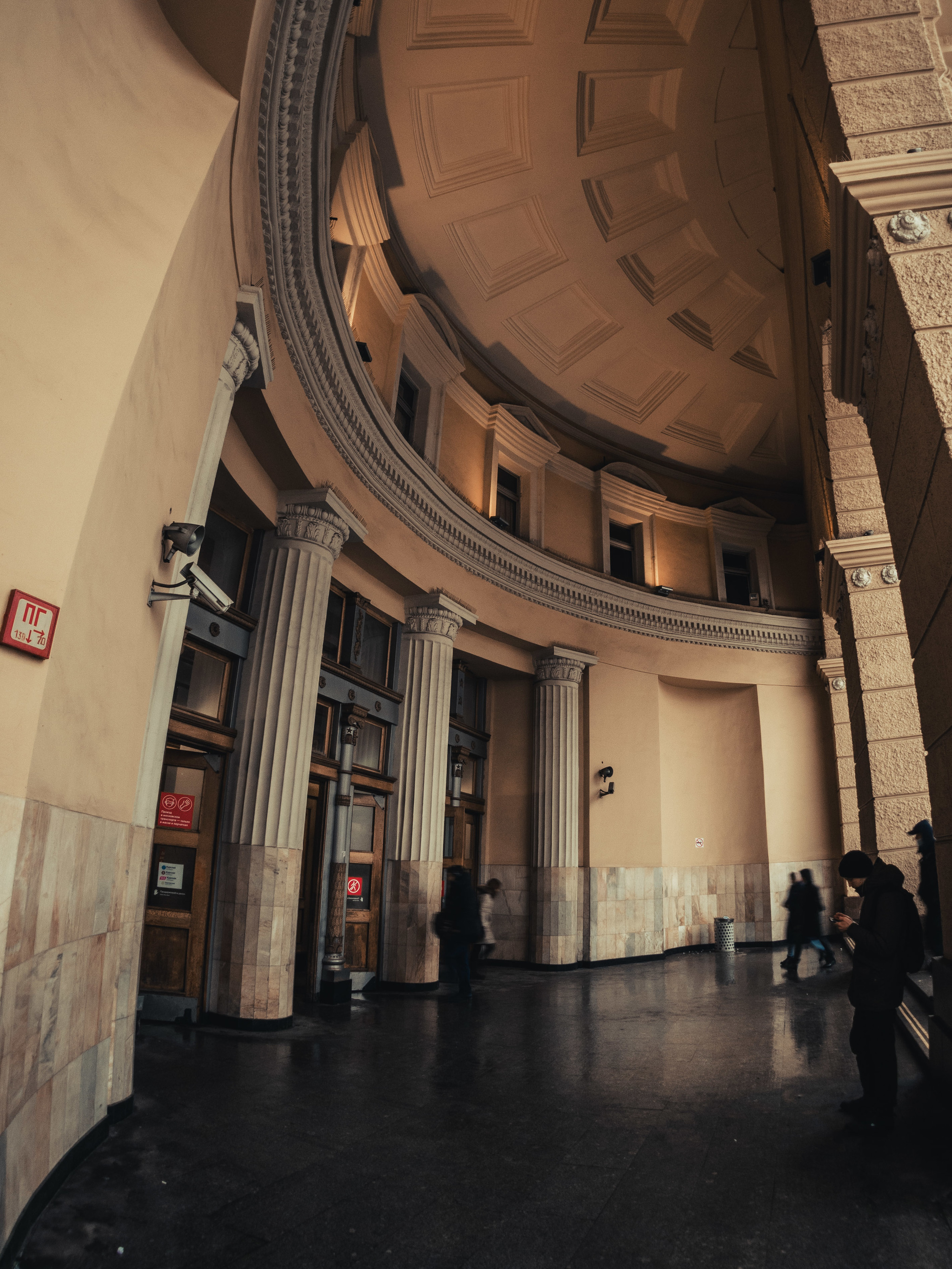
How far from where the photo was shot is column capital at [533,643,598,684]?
13469 millimetres

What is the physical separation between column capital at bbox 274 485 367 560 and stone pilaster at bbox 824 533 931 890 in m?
5.27

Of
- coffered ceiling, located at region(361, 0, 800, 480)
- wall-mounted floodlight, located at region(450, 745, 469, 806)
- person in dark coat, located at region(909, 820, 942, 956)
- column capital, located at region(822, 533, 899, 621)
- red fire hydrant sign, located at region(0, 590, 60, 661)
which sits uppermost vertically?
Result: coffered ceiling, located at region(361, 0, 800, 480)

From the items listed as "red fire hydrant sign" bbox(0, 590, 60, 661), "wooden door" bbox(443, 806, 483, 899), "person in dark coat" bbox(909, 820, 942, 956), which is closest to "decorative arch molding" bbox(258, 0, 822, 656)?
"wooden door" bbox(443, 806, 483, 899)

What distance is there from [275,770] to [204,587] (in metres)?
3.23

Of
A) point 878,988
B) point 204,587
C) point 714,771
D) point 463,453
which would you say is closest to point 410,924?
point 204,587

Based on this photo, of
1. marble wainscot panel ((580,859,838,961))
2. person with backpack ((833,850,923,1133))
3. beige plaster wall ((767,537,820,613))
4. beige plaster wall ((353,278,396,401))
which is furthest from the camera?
beige plaster wall ((767,537,820,613))

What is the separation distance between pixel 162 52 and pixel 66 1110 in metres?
5.21

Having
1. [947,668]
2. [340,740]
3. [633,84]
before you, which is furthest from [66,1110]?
[633,84]

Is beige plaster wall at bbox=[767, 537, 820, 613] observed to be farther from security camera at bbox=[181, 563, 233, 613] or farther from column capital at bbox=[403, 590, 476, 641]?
security camera at bbox=[181, 563, 233, 613]

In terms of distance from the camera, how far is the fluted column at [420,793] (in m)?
10.1

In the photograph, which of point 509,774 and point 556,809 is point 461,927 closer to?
point 556,809

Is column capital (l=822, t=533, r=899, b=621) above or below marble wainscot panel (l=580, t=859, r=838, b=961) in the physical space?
above

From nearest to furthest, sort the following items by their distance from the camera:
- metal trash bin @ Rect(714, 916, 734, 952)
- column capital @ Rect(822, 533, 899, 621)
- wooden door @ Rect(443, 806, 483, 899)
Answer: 1. column capital @ Rect(822, 533, 899, 621)
2. wooden door @ Rect(443, 806, 483, 899)
3. metal trash bin @ Rect(714, 916, 734, 952)

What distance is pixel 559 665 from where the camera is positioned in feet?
44.4
